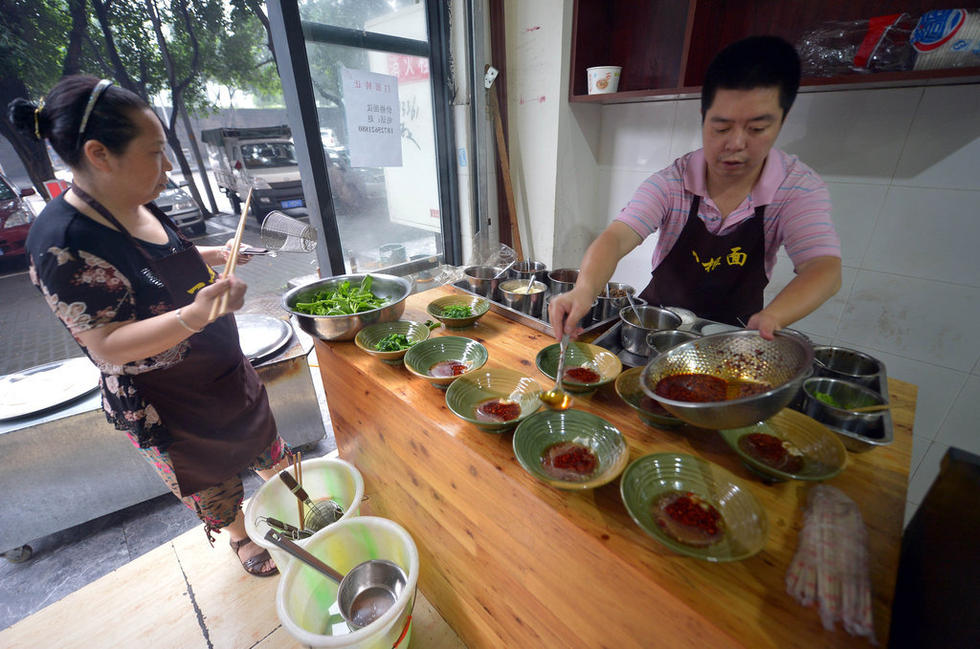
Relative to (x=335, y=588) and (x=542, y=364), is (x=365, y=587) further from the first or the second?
(x=542, y=364)

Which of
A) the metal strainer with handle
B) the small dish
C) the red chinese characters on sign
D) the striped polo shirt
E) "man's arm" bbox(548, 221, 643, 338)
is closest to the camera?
"man's arm" bbox(548, 221, 643, 338)

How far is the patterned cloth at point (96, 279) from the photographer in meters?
1.12

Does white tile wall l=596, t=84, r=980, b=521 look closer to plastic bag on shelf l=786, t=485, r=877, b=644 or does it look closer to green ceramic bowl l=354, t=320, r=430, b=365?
plastic bag on shelf l=786, t=485, r=877, b=644

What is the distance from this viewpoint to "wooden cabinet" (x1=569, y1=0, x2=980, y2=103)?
1.75 meters

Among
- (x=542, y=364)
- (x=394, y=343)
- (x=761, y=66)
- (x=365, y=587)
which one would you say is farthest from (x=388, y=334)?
(x=761, y=66)

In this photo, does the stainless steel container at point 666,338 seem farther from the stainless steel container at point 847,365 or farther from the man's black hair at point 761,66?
the man's black hair at point 761,66

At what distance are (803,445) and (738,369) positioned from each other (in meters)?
0.24

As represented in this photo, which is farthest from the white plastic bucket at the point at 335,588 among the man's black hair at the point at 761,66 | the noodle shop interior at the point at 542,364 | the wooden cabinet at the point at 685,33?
the wooden cabinet at the point at 685,33

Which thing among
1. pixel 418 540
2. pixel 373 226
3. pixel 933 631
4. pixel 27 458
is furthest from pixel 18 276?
pixel 933 631

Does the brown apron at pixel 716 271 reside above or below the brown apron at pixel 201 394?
above

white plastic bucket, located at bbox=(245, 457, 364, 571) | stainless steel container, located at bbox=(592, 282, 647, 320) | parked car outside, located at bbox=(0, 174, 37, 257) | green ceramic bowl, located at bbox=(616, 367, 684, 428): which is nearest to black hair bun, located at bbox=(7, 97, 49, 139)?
white plastic bucket, located at bbox=(245, 457, 364, 571)

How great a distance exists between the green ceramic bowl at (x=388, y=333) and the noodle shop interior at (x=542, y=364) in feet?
0.05

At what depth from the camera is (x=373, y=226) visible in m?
2.95

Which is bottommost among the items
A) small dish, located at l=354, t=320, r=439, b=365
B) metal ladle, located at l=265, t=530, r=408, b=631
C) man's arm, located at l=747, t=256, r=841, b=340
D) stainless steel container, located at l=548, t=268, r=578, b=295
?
metal ladle, located at l=265, t=530, r=408, b=631
